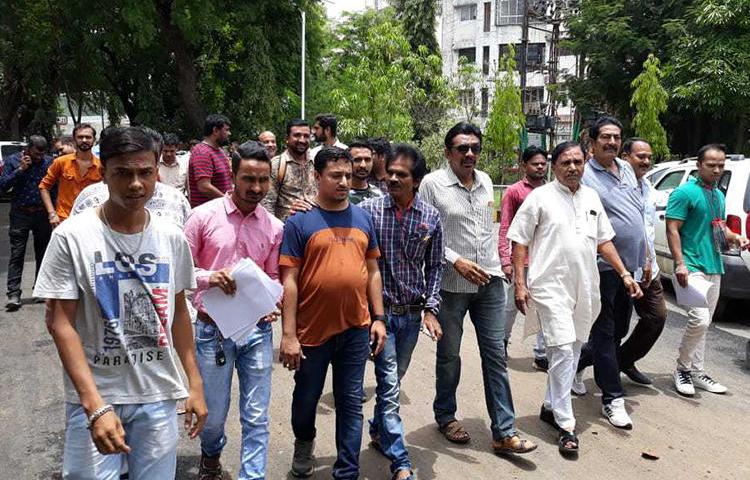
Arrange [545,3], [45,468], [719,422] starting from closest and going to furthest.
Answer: [45,468], [719,422], [545,3]

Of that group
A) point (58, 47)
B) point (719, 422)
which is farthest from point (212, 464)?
point (58, 47)

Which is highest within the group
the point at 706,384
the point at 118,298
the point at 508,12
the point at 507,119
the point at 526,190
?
the point at 508,12

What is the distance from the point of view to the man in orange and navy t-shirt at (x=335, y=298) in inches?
137

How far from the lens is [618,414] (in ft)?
15.8

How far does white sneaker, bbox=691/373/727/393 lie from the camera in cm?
556

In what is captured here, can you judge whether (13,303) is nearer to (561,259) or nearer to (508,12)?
(561,259)

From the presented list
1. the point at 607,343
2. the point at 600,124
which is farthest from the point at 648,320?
the point at 600,124

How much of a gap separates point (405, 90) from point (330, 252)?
19517 mm

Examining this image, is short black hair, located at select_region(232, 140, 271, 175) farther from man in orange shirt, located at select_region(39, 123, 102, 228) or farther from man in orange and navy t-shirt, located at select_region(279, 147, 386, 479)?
man in orange shirt, located at select_region(39, 123, 102, 228)

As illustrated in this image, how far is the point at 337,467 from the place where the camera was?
356cm

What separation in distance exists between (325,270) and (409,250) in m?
0.66

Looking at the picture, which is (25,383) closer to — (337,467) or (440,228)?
(337,467)

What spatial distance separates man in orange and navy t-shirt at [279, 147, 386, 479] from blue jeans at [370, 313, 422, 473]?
0.59 ft

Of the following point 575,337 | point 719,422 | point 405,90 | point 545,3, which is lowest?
point 719,422
